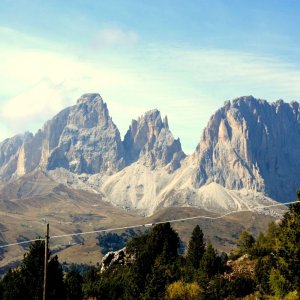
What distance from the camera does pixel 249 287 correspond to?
89.2 meters

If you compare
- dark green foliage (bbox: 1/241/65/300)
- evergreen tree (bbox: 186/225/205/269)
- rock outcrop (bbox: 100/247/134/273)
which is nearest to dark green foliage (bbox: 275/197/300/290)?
dark green foliage (bbox: 1/241/65/300)

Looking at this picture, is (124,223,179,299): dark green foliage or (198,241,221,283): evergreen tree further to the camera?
(198,241,221,283): evergreen tree

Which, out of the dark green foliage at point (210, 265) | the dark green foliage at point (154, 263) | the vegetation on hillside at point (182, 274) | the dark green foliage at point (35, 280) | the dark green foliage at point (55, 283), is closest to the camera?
the vegetation on hillside at point (182, 274)

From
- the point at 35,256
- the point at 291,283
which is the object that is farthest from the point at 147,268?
the point at 291,283

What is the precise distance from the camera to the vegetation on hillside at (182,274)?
60.5 meters

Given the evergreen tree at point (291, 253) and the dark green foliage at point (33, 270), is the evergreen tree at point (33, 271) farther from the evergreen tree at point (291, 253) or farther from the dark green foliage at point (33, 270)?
the evergreen tree at point (291, 253)

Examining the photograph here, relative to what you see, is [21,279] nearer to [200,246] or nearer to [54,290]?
[54,290]

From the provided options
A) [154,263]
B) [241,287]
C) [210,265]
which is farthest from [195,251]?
[241,287]

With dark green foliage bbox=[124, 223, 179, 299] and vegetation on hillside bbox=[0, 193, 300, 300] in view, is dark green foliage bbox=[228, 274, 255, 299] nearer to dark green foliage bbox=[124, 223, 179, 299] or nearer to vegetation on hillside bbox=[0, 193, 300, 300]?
vegetation on hillside bbox=[0, 193, 300, 300]

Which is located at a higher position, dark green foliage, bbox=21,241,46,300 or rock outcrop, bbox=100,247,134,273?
dark green foliage, bbox=21,241,46,300

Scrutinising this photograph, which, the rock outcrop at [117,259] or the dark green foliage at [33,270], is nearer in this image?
the dark green foliage at [33,270]

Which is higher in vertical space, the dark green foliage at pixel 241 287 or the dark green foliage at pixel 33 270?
the dark green foliage at pixel 33 270

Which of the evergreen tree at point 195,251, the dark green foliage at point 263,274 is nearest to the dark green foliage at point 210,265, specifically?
the dark green foliage at point 263,274

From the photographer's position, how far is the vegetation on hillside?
60.5 metres
